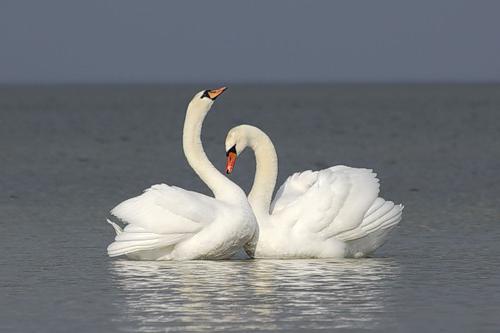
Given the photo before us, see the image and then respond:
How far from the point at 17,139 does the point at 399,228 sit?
95.7ft

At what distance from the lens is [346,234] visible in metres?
15.8

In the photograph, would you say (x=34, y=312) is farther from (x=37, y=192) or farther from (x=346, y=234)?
(x=37, y=192)

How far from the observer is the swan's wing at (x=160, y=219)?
1524 cm

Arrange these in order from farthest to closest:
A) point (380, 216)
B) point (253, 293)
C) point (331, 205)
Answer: point (380, 216) < point (331, 205) < point (253, 293)

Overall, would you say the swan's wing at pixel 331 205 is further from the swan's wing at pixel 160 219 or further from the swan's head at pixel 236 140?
the swan's wing at pixel 160 219

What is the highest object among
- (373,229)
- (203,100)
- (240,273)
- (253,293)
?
(203,100)

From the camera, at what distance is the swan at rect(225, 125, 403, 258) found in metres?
15.7

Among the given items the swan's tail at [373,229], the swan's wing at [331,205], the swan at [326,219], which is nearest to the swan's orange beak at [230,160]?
the swan at [326,219]

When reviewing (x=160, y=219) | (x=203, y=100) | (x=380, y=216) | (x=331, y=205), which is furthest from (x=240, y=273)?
(x=203, y=100)

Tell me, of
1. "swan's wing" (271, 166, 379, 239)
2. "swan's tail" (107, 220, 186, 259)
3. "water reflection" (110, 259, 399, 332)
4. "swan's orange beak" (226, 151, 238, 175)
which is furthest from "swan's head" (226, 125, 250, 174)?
"swan's tail" (107, 220, 186, 259)

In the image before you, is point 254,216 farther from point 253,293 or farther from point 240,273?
point 253,293

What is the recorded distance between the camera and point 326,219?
619 inches

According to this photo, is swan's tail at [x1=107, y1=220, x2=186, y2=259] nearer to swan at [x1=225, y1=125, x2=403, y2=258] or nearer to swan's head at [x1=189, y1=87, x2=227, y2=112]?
swan at [x1=225, y1=125, x2=403, y2=258]

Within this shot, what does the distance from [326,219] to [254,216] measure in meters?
0.66
